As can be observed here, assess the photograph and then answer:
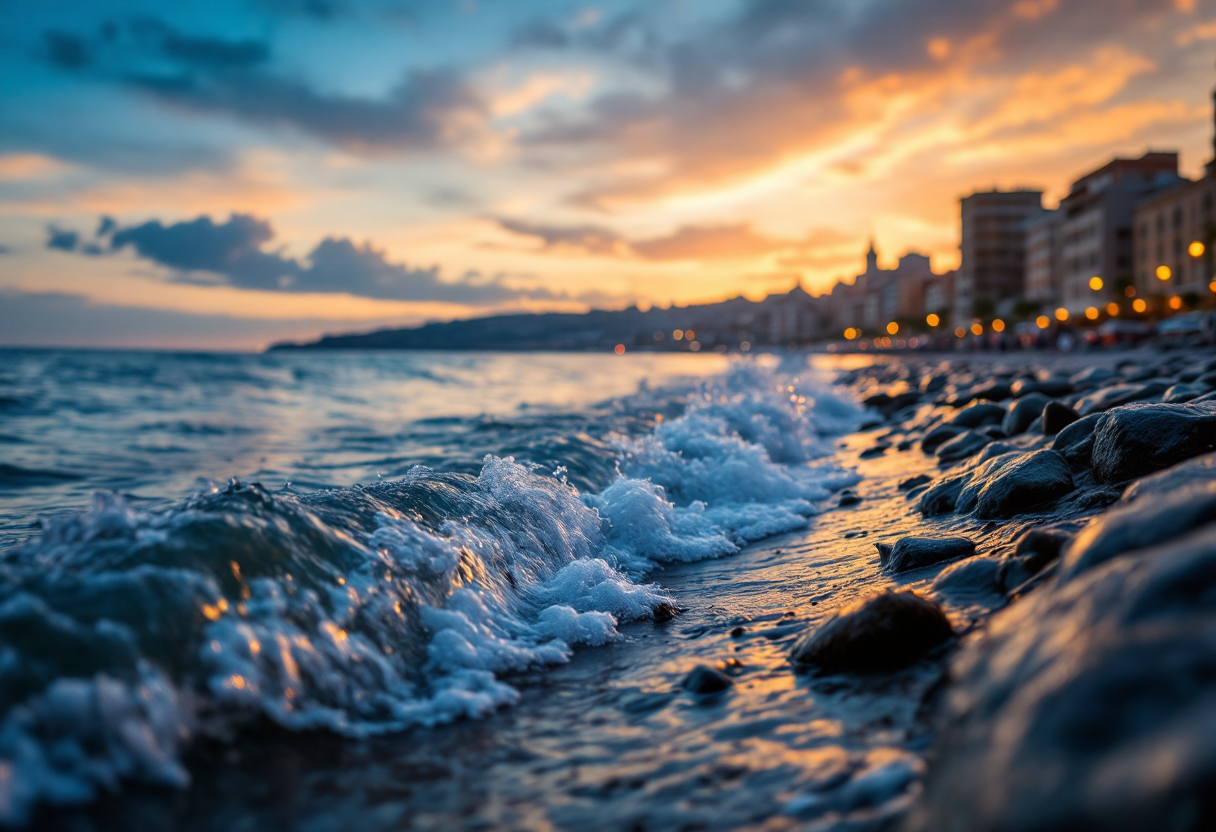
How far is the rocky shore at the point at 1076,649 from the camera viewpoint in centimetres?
129

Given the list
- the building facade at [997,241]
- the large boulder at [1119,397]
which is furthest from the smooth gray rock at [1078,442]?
the building facade at [997,241]

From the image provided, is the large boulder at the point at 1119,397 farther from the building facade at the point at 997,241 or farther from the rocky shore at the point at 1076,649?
the building facade at the point at 997,241

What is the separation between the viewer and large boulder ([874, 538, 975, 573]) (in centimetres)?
408

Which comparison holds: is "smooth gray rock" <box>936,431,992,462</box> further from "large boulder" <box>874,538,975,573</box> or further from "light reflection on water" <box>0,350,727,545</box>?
"light reflection on water" <box>0,350,727,545</box>

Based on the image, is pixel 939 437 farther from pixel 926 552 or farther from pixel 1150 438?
pixel 926 552

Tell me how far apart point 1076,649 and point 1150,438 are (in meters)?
3.34

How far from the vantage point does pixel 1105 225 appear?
6731 centimetres

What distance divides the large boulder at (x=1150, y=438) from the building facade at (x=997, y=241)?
105m

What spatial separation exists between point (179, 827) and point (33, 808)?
0.37 metres

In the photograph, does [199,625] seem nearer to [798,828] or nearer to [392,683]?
[392,683]

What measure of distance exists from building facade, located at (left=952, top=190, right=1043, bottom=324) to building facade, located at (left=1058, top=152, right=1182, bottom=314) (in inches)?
857

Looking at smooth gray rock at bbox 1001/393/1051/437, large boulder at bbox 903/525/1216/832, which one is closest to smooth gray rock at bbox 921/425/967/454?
smooth gray rock at bbox 1001/393/1051/437

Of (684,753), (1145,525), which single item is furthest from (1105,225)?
(684,753)

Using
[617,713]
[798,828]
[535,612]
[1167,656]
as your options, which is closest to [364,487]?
[535,612]
